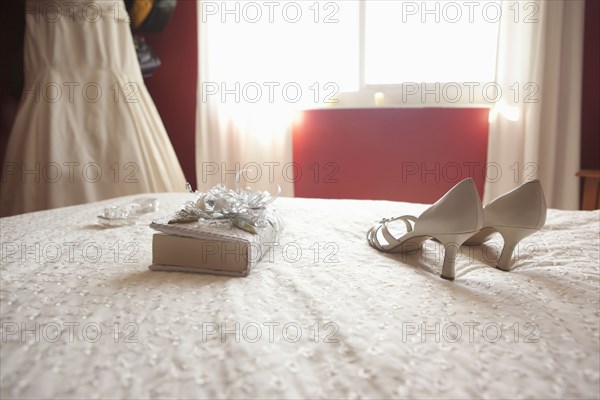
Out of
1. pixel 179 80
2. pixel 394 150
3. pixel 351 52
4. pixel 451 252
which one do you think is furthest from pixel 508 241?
pixel 179 80

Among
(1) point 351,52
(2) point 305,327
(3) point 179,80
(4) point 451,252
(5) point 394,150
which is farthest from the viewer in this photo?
(3) point 179,80

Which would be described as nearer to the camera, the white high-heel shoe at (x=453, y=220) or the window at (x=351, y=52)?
the white high-heel shoe at (x=453, y=220)

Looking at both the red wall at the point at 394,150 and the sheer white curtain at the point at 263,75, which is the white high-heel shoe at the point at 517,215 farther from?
the sheer white curtain at the point at 263,75

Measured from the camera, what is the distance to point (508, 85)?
2.30 meters

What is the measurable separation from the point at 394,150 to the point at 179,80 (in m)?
1.67

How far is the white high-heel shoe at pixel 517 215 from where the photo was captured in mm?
771

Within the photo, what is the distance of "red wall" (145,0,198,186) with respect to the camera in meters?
2.95

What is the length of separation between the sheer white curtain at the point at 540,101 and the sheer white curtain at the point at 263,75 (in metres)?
0.91

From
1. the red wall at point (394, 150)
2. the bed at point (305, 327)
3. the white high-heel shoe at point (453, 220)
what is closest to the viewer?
the bed at point (305, 327)

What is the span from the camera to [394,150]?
2.45 meters

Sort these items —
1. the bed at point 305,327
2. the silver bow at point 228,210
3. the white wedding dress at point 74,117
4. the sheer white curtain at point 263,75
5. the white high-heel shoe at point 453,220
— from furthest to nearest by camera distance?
the sheer white curtain at point 263,75 → the white wedding dress at point 74,117 → the silver bow at point 228,210 → the white high-heel shoe at point 453,220 → the bed at point 305,327

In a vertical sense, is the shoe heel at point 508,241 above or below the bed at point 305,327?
above

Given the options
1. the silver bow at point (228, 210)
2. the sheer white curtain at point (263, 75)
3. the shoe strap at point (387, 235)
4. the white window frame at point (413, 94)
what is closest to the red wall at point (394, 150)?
the white window frame at point (413, 94)

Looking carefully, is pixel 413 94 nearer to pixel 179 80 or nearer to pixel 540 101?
pixel 540 101
